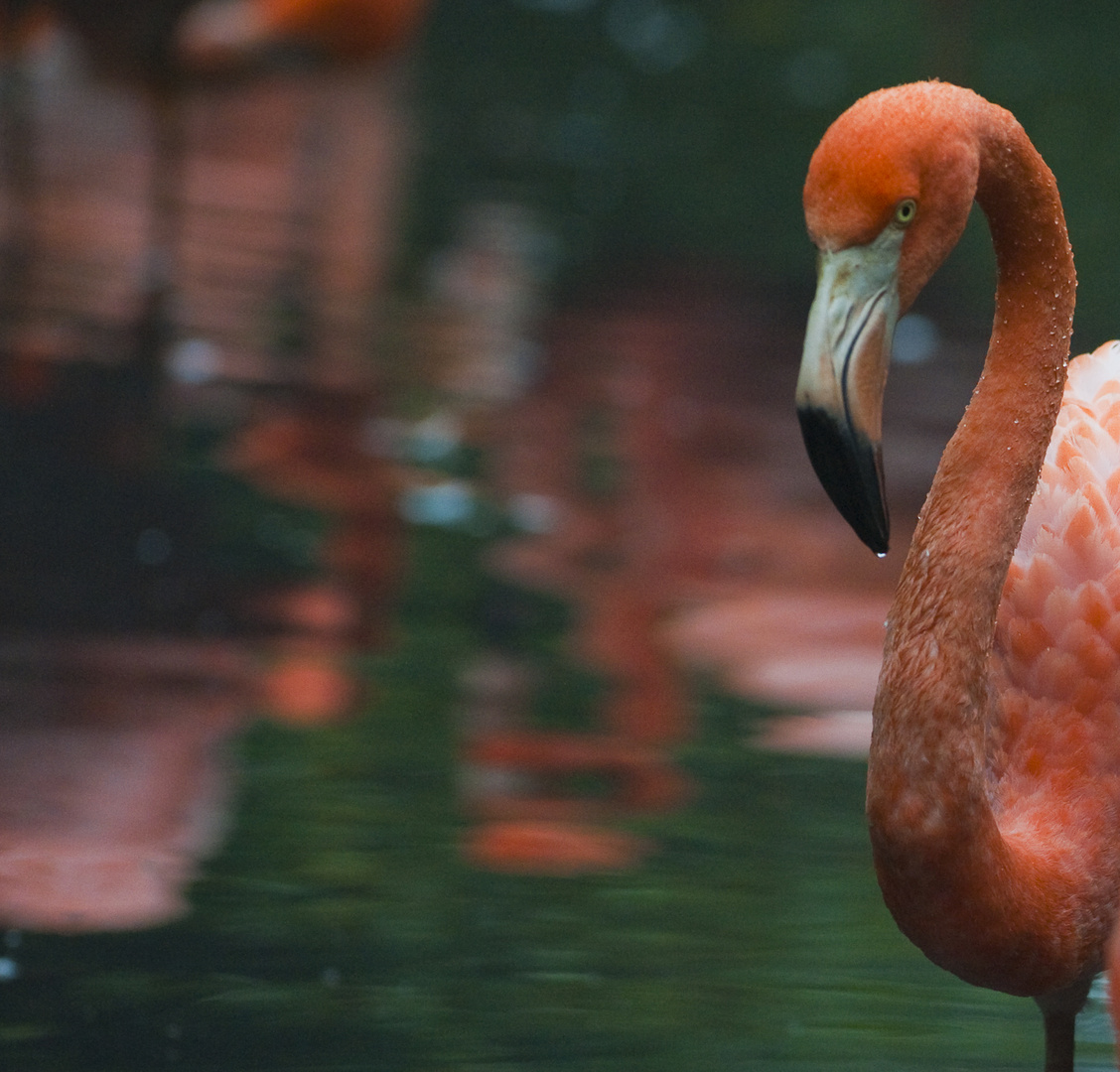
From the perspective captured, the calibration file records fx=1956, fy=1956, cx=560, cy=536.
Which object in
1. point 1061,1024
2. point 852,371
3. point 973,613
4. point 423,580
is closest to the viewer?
point 852,371

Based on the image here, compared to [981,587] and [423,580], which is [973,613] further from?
[423,580]

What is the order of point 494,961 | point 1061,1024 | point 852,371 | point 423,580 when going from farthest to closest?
point 423,580
point 494,961
point 1061,1024
point 852,371

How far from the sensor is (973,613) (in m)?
2.34

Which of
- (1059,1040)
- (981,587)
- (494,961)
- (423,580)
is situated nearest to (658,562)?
(423,580)

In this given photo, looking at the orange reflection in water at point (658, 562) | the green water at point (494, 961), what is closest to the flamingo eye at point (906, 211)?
the green water at point (494, 961)

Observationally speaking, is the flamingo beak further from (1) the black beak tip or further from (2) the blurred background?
(2) the blurred background

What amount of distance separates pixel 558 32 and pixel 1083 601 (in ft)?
35.4

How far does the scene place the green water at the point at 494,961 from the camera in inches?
114

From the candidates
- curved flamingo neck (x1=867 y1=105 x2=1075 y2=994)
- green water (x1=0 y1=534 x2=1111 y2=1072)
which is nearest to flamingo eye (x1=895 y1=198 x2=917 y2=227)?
curved flamingo neck (x1=867 y1=105 x2=1075 y2=994)

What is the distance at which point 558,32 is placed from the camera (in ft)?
42.4

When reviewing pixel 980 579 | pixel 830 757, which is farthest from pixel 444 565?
pixel 980 579

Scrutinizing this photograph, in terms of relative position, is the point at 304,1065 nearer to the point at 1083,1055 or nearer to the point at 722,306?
the point at 1083,1055

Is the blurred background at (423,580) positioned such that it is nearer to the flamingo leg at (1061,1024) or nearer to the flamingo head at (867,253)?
the flamingo leg at (1061,1024)

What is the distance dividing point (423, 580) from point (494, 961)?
1914 mm
